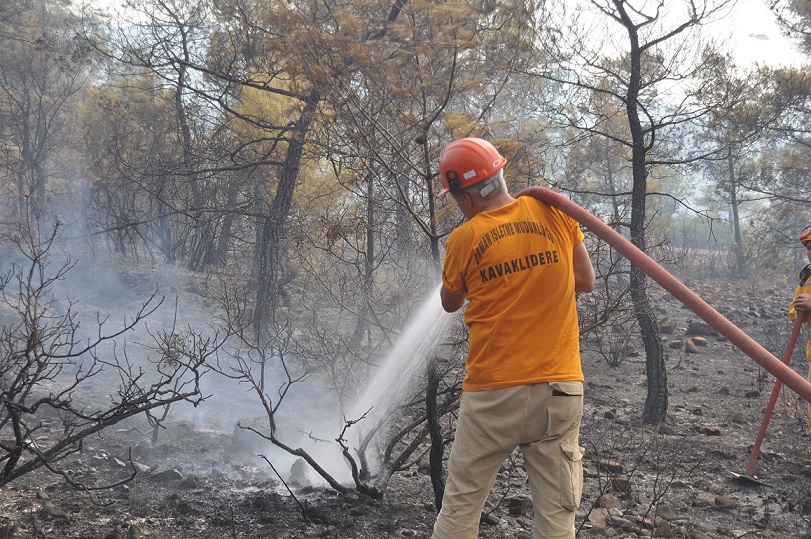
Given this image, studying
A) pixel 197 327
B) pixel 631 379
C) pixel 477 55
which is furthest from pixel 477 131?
pixel 197 327

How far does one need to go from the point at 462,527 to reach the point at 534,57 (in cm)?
661

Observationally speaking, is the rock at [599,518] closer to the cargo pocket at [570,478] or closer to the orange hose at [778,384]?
the orange hose at [778,384]

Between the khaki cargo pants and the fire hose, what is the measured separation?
0.56m

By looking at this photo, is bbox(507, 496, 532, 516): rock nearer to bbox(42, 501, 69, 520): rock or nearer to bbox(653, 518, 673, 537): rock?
bbox(653, 518, 673, 537): rock

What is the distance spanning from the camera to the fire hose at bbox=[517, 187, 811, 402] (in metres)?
2.50

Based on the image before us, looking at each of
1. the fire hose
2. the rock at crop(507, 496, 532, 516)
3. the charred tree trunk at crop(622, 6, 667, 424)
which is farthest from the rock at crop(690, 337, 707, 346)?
the fire hose

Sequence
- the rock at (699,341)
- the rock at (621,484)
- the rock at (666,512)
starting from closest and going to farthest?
the rock at (666,512) < the rock at (621,484) < the rock at (699,341)

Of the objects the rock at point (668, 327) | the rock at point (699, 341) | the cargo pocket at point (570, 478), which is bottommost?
the cargo pocket at point (570, 478)

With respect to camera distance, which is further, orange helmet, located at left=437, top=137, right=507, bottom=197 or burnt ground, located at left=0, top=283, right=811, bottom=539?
burnt ground, located at left=0, top=283, right=811, bottom=539

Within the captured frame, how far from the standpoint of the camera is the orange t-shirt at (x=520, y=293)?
2469 millimetres

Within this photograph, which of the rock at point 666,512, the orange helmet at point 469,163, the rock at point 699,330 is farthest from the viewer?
the rock at point 699,330

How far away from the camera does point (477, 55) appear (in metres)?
6.00

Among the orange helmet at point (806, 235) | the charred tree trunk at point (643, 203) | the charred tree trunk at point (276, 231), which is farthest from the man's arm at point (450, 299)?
the charred tree trunk at point (276, 231)

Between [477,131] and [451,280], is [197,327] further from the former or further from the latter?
[451,280]
